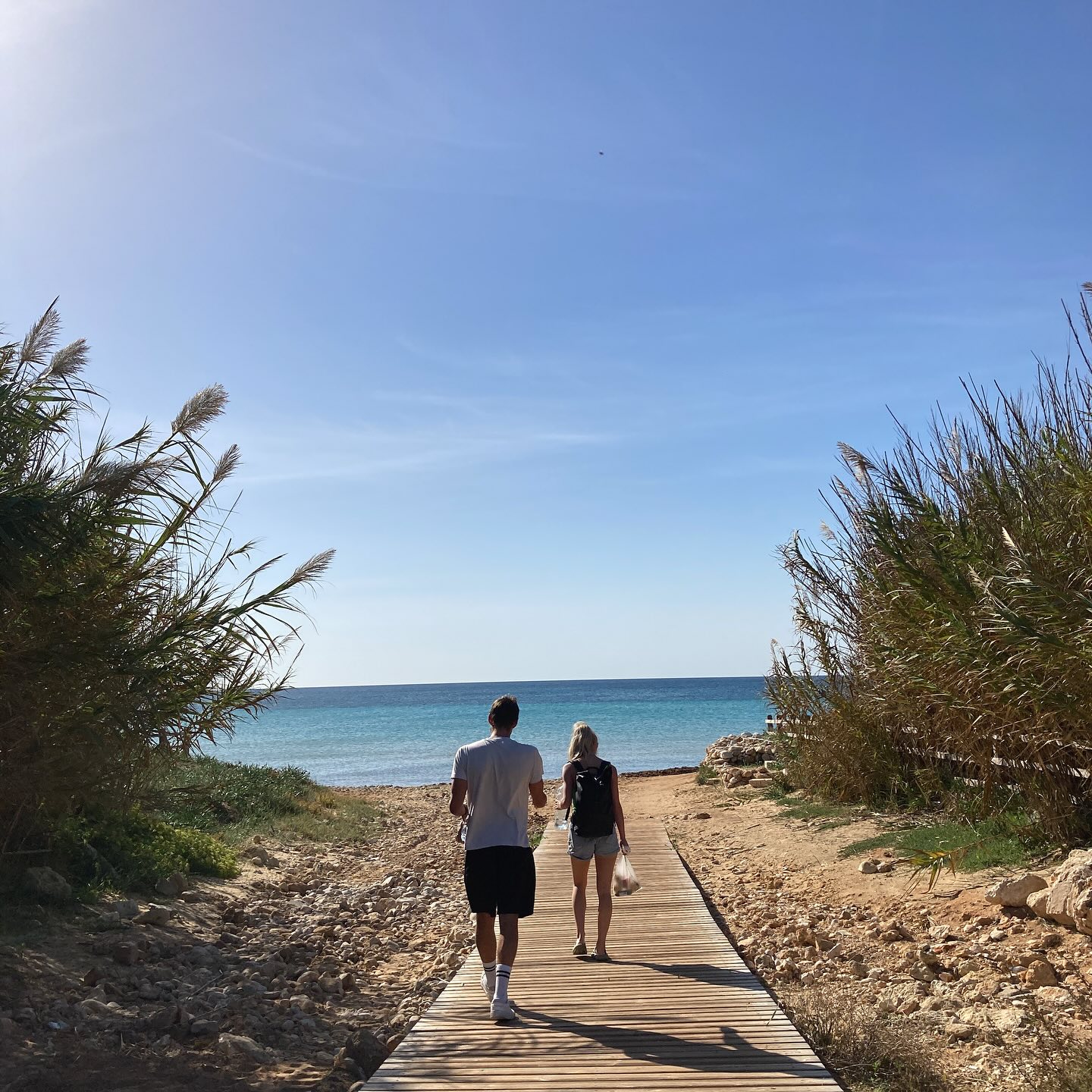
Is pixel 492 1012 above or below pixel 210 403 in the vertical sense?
below

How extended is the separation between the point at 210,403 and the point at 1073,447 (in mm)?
7209

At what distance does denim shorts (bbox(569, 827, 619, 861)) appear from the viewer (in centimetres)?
732

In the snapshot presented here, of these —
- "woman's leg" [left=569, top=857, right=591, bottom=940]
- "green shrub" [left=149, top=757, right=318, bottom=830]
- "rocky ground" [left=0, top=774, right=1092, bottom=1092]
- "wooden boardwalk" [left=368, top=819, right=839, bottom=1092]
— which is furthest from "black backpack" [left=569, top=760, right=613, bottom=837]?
"green shrub" [left=149, top=757, right=318, bottom=830]

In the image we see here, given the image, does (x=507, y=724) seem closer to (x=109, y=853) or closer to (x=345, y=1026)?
(x=345, y=1026)

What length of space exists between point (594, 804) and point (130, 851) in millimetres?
5482

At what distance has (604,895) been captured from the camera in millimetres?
7250

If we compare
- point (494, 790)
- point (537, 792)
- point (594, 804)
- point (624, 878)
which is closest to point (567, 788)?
point (594, 804)

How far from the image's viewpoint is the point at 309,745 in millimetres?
54219

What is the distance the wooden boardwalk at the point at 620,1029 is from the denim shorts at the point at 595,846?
2.51ft

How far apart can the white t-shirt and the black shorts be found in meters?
0.07

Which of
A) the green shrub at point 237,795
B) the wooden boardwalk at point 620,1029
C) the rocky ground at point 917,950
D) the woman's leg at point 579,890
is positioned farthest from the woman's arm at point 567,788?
the green shrub at point 237,795

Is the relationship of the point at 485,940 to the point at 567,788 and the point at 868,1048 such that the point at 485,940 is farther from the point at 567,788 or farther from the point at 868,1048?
the point at 868,1048

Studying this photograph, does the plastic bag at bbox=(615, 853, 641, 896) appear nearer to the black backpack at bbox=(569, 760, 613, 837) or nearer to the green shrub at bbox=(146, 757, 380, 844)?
the black backpack at bbox=(569, 760, 613, 837)

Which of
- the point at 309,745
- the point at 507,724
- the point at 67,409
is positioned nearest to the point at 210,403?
the point at 67,409
